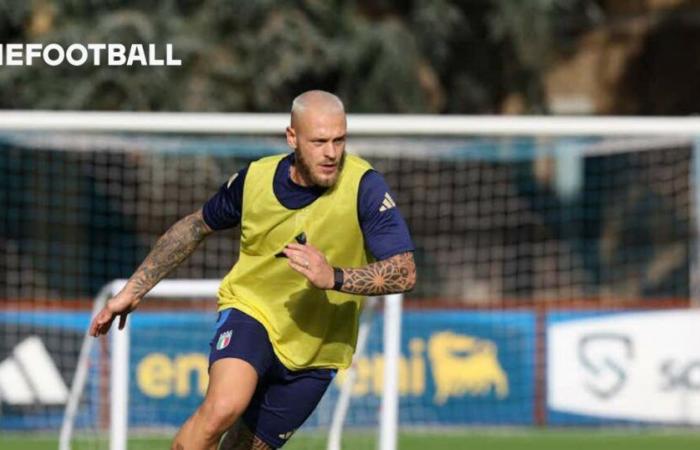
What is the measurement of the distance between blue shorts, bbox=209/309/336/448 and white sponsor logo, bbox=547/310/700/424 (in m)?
A: 7.38

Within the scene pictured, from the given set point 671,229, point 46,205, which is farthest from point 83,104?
point 671,229

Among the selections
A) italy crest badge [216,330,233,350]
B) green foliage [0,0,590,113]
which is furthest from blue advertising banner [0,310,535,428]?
italy crest badge [216,330,233,350]

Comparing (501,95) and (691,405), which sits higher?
(501,95)

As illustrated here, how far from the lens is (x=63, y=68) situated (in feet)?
59.2

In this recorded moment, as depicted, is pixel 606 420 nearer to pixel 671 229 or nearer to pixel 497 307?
pixel 497 307

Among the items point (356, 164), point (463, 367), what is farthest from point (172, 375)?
point (356, 164)

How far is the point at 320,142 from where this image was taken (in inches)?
277

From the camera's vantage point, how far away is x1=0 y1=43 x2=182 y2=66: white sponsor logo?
17750 millimetres

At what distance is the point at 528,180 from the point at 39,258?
17.0 ft

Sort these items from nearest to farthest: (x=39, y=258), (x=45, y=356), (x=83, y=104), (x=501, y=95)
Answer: (x=45, y=356) → (x=39, y=258) → (x=83, y=104) → (x=501, y=95)

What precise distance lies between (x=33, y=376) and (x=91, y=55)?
4672mm

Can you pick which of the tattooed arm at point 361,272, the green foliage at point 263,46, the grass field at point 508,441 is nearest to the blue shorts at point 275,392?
the tattooed arm at point 361,272

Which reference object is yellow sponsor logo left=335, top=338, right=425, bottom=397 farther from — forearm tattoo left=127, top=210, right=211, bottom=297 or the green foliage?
forearm tattoo left=127, top=210, right=211, bottom=297

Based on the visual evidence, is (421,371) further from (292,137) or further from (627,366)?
(292,137)
